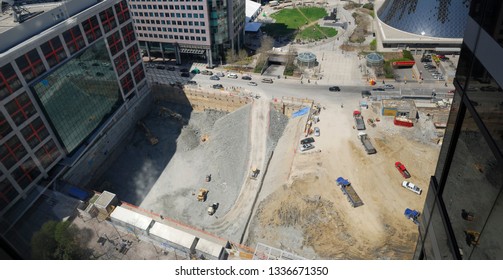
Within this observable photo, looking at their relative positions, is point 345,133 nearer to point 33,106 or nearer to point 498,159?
point 33,106

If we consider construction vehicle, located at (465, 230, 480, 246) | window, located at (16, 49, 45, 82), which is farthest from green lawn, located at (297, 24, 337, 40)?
construction vehicle, located at (465, 230, 480, 246)

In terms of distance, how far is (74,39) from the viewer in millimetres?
69500

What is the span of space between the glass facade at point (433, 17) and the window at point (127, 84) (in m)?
90.4

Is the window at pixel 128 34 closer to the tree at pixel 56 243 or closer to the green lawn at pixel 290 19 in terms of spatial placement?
the tree at pixel 56 243

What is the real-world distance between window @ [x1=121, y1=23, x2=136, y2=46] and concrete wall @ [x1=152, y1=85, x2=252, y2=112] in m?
18.8

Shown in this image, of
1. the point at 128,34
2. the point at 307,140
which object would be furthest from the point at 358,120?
the point at 128,34

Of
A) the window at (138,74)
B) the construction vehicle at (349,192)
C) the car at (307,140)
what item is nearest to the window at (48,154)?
the window at (138,74)

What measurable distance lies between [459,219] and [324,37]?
132m

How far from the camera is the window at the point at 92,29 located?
72113 mm

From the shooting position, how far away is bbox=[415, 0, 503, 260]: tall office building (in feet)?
29.1

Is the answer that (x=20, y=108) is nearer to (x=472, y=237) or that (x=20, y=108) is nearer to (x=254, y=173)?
(x=254, y=173)

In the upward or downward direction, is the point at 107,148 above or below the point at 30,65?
below

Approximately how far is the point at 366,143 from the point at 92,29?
210 feet
